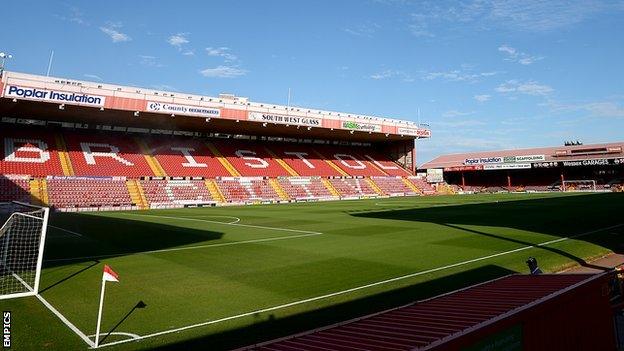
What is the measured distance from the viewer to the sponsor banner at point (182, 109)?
45428 mm

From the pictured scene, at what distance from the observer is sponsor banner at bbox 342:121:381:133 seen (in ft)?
196

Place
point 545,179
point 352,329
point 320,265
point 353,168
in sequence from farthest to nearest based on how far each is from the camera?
1. point 545,179
2. point 353,168
3. point 320,265
4. point 352,329

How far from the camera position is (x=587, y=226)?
23.0 meters

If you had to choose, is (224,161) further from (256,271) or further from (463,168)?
(463,168)

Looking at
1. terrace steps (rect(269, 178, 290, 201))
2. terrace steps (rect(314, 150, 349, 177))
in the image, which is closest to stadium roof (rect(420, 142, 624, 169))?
terrace steps (rect(314, 150, 349, 177))

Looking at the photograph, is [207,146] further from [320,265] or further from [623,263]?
[623,263]

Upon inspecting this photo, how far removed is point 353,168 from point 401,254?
170ft

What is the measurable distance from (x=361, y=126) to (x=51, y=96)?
3914cm

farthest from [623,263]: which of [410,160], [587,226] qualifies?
[410,160]

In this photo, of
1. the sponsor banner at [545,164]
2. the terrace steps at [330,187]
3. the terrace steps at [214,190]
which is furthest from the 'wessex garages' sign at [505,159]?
the terrace steps at [214,190]

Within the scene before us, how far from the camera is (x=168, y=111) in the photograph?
46.2 metres

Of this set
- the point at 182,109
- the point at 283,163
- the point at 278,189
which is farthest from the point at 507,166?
the point at 182,109

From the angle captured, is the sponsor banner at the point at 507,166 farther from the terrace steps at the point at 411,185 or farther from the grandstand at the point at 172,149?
the terrace steps at the point at 411,185

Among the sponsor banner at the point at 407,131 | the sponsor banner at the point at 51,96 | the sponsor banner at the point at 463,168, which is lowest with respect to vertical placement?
the sponsor banner at the point at 463,168
